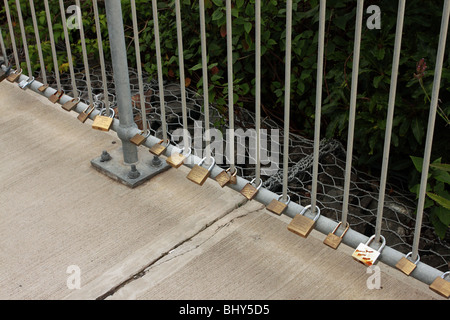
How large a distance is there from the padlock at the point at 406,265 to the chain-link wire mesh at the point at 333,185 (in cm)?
60

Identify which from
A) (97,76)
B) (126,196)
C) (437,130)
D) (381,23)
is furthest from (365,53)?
(97,76)

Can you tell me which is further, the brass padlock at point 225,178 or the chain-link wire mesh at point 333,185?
the chain-link wire mesh at point 333,185

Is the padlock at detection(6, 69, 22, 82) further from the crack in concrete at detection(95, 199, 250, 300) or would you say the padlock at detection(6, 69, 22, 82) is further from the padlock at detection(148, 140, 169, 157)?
the crack in concrete at detection(95, 199, 250, 300)

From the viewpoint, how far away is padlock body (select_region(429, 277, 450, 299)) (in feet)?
5.82

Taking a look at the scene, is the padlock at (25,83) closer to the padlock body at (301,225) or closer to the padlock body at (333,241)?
the padlock body at (301,225)

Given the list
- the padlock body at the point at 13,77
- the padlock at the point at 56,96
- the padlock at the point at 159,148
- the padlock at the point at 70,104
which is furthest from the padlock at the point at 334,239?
the padlock body at the point at 13,77

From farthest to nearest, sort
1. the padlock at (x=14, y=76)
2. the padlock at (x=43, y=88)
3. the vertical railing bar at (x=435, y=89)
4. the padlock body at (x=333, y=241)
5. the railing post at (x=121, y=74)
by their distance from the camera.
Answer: the padlock at (x=14, y=76) → the padlock at (x=43, y=88) → the railing post at (x=121, y=74) → the padlock body at (x=333, y=241) → the vertical railing bar at (x=435, y=89)

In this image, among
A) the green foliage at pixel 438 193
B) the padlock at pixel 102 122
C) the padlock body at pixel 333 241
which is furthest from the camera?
the padlock at pixel 102 122

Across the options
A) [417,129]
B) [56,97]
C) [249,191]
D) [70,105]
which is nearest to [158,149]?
[249,191]

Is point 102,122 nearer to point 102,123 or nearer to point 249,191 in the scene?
point 102,123

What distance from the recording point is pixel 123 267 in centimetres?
221

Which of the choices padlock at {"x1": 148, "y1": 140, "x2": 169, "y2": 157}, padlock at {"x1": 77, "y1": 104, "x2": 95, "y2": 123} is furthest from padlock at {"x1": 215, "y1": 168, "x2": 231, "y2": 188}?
padlock at {"x1": 77, "y1": 104, "x2": 95, "y2": 123}

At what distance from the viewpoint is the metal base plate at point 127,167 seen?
2.68 meters

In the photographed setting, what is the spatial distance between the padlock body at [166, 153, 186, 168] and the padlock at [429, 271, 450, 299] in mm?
1105
